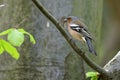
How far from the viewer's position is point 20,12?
234 cm

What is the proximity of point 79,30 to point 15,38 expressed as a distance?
2.49 ft

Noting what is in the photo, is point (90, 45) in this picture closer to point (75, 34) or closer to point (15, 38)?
point (75, 34)

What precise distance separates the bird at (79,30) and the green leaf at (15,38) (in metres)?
0.45

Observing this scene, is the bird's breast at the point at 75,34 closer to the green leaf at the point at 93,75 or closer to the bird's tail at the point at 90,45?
the bird's tail at the point at 90,45

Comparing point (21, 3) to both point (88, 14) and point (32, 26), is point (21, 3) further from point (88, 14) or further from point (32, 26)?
point (88, 14)

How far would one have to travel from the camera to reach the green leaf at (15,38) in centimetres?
181

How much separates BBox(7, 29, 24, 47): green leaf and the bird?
0.45 meters

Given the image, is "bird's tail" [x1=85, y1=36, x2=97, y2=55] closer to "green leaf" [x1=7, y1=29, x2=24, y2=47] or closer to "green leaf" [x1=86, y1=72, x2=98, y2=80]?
"green leaf" [x1=86, y1=72, x2=98, y2=80]

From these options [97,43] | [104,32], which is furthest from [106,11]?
[97,43]

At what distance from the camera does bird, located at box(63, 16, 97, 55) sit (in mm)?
2275

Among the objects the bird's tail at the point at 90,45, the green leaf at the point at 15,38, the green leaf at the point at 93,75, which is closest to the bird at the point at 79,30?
the bird's tail at the point at 90,45

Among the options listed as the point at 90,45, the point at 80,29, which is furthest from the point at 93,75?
the point at 80,29

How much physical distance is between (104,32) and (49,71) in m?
4.22

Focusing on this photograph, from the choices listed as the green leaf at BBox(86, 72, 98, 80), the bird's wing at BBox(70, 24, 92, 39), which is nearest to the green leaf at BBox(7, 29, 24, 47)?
the green leaf at BBox(86, 72, 98, 80)
